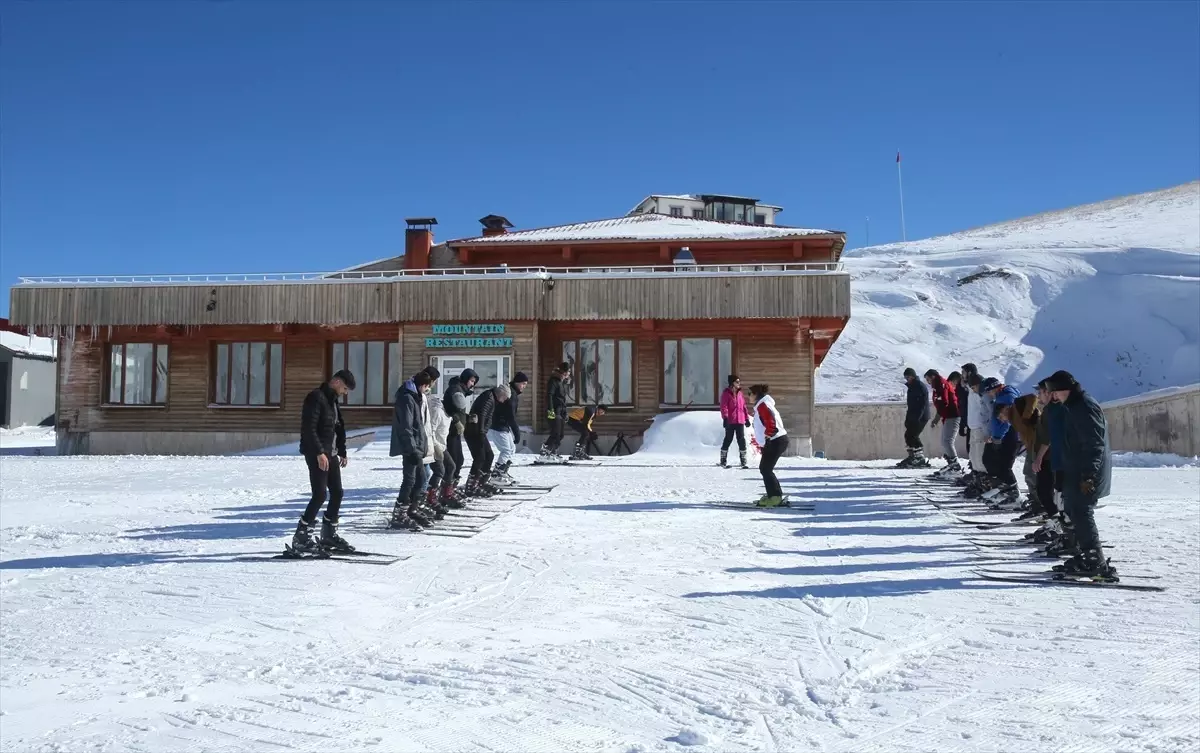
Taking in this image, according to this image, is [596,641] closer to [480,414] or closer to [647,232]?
[480,414]

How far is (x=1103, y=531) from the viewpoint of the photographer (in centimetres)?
976

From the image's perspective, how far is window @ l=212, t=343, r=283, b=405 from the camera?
25.0 metres

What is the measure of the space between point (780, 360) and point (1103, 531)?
1335 centimetres

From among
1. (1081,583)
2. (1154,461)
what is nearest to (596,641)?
(1081,583)

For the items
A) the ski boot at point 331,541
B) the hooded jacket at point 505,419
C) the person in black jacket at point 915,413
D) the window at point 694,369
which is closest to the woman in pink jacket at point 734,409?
the person in black jacket at point 915,413

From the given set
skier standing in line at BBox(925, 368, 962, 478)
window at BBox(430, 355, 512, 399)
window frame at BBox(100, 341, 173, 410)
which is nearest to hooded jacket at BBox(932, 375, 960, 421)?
skier standing in line at BBox(925, 368, 962, 478)

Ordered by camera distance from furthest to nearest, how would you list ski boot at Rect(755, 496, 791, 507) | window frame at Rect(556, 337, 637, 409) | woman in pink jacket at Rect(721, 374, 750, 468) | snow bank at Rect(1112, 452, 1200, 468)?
window frame at Rect(556, 337, 637, 409) → snow bank at Rect(1112, 452, 1200, 468) → woman in pink jacket at Rect(721, 374, 750, 468) → ski boot at Rect(755, 496, 791, 507)

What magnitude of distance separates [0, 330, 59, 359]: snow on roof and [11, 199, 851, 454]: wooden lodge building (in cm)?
1998

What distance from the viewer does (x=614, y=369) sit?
23.6 metres

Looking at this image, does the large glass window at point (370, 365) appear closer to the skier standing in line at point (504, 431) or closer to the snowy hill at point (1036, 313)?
the skier standing in line at point (504, 431)

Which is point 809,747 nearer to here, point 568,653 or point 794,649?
point 794,649

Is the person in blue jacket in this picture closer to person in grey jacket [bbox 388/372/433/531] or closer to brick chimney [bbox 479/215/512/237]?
person in grey jacket [bbox 388/372/433/531]

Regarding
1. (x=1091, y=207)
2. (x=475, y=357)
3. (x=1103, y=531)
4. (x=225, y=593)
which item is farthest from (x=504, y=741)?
(x=1091, y=207)

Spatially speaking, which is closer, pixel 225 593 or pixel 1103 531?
pixel 225 593
